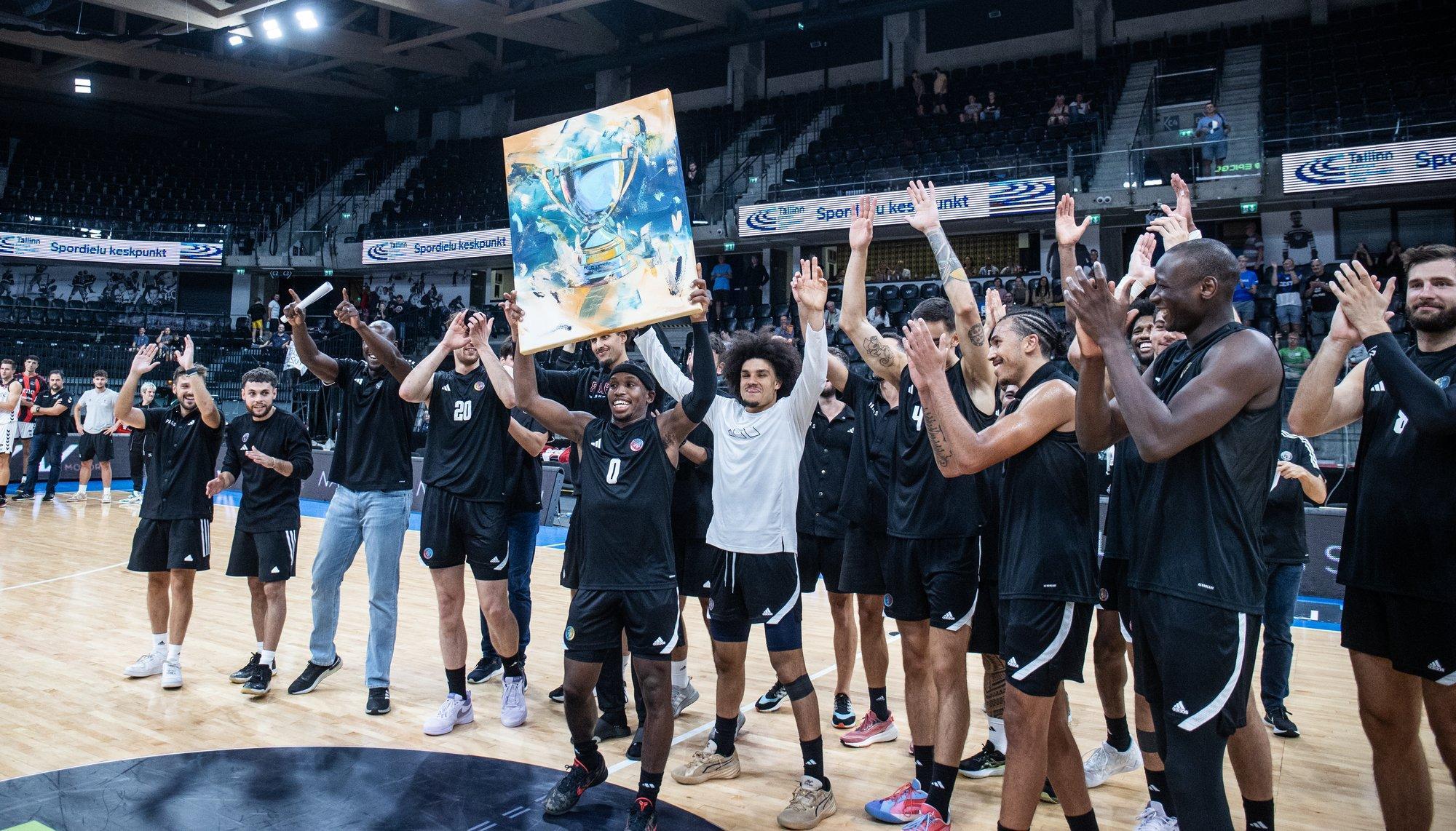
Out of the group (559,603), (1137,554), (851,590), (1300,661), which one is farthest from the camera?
(559,603)

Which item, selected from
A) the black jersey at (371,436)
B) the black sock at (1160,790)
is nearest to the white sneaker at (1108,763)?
the black sock at (1160,790)

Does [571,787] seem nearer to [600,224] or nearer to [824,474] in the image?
[824,474]

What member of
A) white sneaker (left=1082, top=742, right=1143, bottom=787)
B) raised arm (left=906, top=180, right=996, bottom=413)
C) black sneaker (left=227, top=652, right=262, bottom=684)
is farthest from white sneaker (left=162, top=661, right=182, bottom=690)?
white sneaker (left=1082, top=742, right=1143, bottom=787)

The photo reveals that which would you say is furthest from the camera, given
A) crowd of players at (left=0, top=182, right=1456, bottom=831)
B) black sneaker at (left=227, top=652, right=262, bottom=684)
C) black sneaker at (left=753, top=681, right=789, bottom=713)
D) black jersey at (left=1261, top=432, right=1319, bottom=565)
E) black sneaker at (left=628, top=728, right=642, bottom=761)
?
black sneaker at (left=227, top=652, right=262, bottom=684)

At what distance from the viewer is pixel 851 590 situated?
16.1 ft

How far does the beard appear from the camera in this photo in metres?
3.21

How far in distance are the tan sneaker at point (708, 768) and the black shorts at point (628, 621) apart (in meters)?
0.75

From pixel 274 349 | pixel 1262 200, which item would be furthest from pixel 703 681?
pixel 274 349

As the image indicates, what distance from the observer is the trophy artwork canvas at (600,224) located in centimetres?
391

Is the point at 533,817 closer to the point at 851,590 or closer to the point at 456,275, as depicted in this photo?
the point at 851,590

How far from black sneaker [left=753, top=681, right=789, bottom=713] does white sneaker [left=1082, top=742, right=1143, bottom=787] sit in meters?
1.69

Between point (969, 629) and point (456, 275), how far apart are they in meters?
26.0

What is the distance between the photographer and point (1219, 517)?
266cm

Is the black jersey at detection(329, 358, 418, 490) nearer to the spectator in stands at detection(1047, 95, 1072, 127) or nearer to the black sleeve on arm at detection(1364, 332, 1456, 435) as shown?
the black sleeve on arm at detection(1364, 332, 1456, 435)
